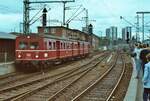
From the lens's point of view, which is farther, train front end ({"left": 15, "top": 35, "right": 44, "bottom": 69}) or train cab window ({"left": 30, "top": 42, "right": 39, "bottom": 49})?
train cab window ({"left": 30, "top": 42, "right": 39, "bottom": 49})

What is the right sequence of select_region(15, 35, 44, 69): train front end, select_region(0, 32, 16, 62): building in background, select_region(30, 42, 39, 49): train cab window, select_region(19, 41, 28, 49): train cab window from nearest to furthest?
select_region(0, 32, 16, 62): building in background → select_region(15, 35, 44, 69): train front end → select_region(30, 42, 39, 49): train cab window → select_region(19, 41, 28, 49): train cab window

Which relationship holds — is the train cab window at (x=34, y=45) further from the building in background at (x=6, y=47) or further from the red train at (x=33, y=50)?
the building in background at (x=6, y=47)

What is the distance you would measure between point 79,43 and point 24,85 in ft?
98.3

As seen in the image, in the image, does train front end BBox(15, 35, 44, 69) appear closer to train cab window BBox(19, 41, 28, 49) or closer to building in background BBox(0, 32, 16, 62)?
train cab window BBox(19, 41, 28, 49)

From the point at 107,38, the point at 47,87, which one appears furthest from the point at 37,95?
the point at 107,38

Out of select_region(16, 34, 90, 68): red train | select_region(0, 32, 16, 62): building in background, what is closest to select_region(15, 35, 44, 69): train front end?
select_region(16, 34, 90, 68): red train

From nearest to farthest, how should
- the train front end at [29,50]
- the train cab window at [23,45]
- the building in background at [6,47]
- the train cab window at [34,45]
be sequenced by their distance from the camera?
1. the building in background at [6,47]
2. the train front end at [29,50]
3. the train cab window at [34,45]
4. the train cab window at [23,45]

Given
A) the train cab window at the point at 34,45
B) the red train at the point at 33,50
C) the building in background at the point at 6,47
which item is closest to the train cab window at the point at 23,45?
the red train at the point at 33,50

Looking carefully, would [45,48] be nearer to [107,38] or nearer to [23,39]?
[23,39]

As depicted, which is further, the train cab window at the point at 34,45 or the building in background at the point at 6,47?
the train cab window at the point at 34,45

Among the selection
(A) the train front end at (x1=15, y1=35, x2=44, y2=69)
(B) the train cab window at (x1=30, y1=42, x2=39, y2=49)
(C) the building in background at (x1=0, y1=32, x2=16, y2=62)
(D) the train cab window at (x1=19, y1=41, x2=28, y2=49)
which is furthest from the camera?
(D) the train cab window at (x1=19, y1=41, x2=28, y2=49)

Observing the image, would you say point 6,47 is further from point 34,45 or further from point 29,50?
point 34,45

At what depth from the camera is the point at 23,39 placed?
31109 mm

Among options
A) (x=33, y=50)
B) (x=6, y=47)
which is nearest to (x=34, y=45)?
(x=33, y=50)
